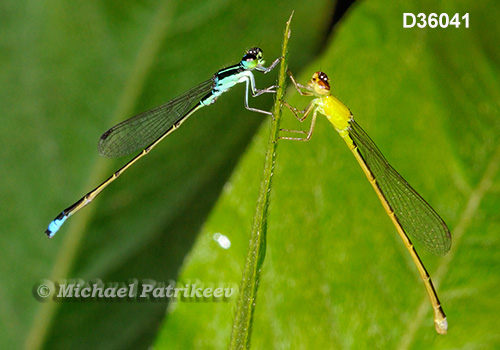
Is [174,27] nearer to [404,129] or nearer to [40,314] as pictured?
[404,129]

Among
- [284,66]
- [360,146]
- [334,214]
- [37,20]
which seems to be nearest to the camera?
[284,66]

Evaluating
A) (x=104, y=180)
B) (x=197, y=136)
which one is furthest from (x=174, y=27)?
(x=104, y=180)

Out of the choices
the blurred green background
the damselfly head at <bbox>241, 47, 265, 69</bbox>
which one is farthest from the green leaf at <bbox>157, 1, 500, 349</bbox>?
the damselfly head at <bbox>241, 47, 265, 69</bbox>

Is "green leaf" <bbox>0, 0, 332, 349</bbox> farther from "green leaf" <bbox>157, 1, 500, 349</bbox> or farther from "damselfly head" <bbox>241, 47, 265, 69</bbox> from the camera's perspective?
"green leaf" <bbox>157, 1, 500, 349</bbox>

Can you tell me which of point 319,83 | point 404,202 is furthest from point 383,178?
point 319,83

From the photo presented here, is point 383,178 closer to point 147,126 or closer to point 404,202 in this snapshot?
point 404,202
